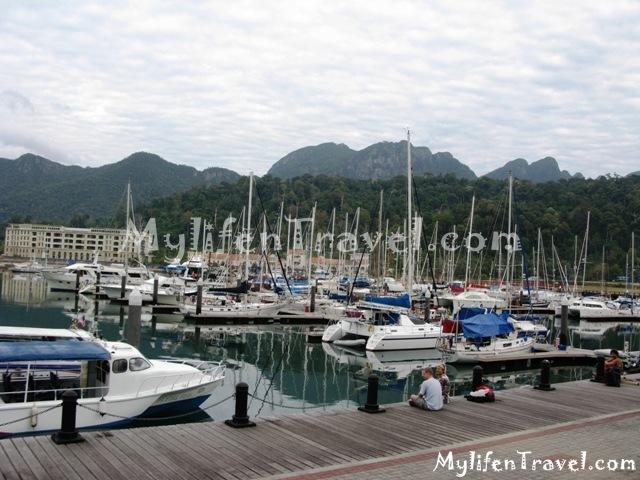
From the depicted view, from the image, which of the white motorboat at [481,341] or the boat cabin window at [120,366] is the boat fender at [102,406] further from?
the white motorboat at [481,341]

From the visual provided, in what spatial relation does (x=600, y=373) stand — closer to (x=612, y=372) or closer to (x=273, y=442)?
(x=612, y=372)

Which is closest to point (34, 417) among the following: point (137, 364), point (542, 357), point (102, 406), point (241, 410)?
point (102, 406)

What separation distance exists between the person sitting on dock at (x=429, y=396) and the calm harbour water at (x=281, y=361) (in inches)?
194

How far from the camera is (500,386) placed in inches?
1199

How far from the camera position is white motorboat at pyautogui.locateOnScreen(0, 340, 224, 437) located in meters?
16.8

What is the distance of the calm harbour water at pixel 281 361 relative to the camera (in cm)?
2609

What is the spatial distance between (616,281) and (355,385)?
90.7m

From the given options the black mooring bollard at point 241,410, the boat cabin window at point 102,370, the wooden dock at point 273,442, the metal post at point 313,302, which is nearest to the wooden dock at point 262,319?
the metal post at point 313,302

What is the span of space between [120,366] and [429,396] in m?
9.38

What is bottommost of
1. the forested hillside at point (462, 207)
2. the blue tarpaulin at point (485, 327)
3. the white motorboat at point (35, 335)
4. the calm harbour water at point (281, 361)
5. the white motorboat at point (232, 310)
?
the calm harbour water at point (281, 361)

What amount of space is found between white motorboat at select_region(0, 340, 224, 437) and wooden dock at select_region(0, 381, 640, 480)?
5.00 meters

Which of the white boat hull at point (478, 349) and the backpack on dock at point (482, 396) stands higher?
the backpack on dock at point (482, 396)

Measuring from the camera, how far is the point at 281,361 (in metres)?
35.4

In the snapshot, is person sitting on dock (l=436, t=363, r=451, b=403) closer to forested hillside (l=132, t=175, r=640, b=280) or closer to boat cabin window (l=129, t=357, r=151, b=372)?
boat cabin window (l=129, t=357, r=151, b=372)
